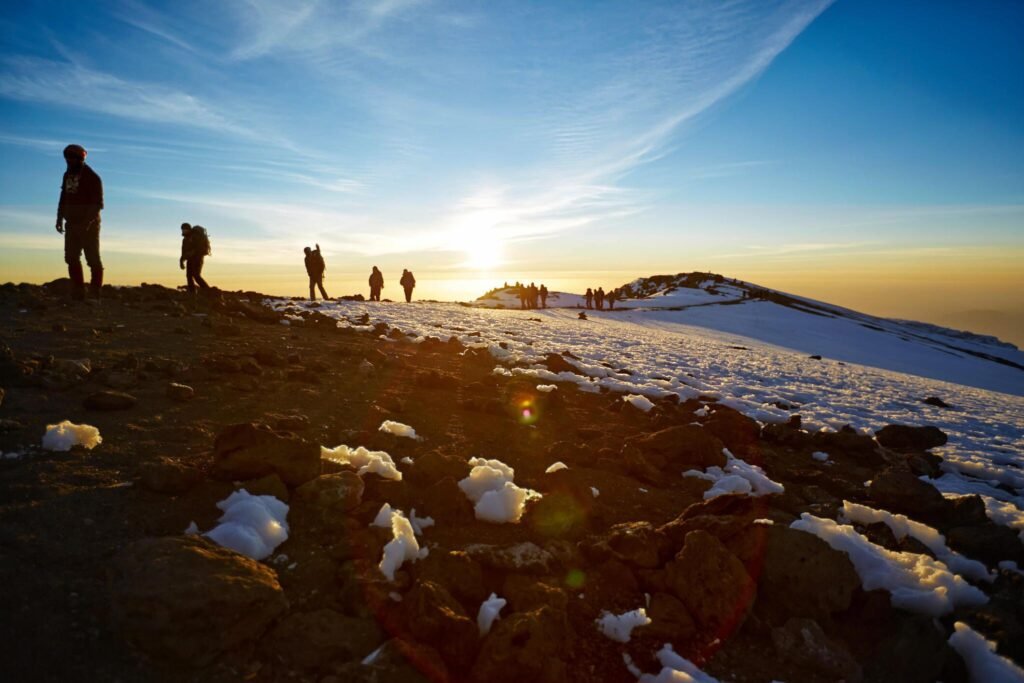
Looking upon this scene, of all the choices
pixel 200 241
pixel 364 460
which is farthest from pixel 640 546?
pixel 200 241

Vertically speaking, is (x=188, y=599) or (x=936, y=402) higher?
(x=188, y=599)

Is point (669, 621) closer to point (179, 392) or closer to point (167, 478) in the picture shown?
point (167, 478)

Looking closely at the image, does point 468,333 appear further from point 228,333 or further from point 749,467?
point 749,467

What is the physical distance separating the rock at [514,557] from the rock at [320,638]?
2.60 feet

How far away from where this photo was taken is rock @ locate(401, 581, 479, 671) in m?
2.61

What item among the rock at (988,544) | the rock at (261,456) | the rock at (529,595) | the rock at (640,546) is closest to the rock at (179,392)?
the rock at (261,456)

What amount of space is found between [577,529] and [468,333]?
38.9 feet

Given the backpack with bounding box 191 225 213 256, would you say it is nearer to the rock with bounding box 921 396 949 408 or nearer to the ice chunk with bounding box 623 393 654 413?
the ice chunk with bounding box 623 393 654 413

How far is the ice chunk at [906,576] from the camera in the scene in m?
3.45

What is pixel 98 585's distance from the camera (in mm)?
2574

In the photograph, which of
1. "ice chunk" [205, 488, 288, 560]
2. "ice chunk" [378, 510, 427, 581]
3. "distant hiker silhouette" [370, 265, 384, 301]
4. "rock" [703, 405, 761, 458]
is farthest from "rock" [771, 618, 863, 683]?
"distant hiker silhouette" [370, 265, 384, 301]

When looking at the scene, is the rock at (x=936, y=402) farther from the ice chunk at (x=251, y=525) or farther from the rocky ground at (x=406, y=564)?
the ice chunk at (x=251, y=525)

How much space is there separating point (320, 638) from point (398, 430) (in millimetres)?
3084

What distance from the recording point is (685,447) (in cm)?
587
